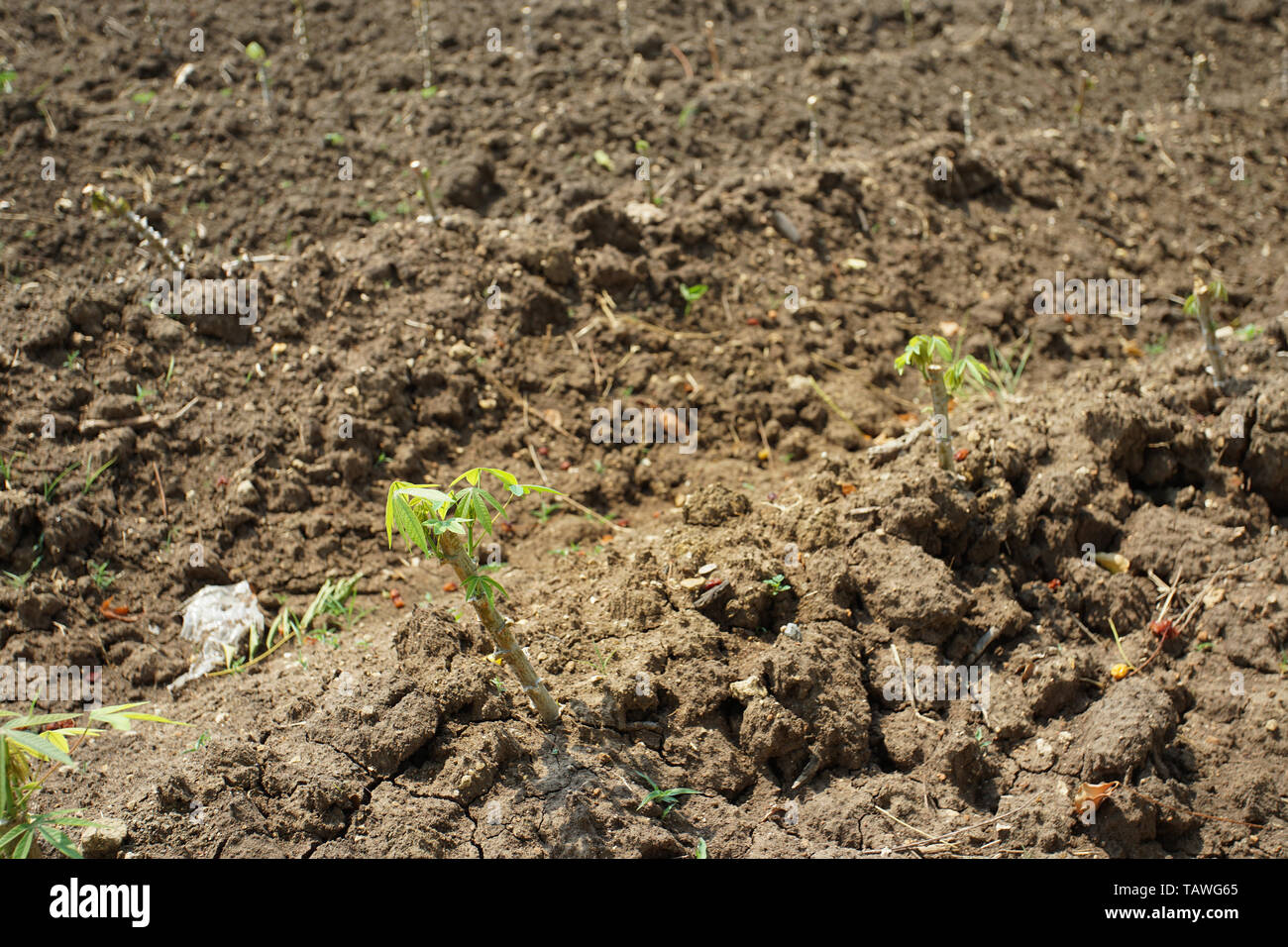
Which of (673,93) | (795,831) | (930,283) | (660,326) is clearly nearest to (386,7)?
(673,93)

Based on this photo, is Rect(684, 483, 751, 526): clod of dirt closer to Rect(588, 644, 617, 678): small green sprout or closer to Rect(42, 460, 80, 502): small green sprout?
Rect(588, 644, 617, 678): small green sprout

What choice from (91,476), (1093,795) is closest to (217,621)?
(91,476)

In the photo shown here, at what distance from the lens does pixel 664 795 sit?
2531mm

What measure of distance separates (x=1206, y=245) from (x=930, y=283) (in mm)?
1840

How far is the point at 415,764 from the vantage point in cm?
258

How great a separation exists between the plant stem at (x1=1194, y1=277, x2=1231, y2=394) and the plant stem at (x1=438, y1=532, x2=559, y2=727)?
2.75m

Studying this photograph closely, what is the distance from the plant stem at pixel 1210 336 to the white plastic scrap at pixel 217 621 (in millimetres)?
3664

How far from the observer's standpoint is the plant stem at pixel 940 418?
321cm

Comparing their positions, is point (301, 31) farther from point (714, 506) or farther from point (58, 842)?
point (58, 842)

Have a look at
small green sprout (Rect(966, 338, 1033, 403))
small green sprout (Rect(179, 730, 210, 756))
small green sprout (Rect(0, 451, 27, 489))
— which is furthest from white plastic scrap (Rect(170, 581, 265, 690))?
small green sprout (Rect(966, 338, 1033, 403))

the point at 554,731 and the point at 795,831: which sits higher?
the point at 554,731

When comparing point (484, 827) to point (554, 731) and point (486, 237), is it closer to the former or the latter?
point (554, 731)

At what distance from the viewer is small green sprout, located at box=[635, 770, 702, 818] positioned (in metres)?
2.50

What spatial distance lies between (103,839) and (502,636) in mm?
1060
